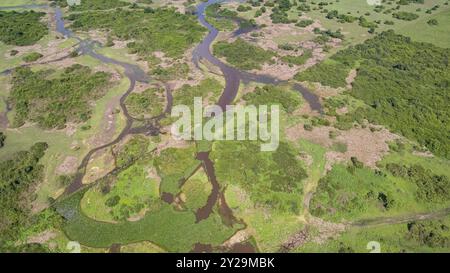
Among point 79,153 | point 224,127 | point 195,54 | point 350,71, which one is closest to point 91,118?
point 79,153

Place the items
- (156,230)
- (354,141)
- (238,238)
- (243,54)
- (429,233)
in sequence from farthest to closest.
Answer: (243,54)
(354,141)
(156,230)
(238,238)
(429,233)

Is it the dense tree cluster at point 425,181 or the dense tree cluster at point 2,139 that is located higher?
the dense tree cluster at point 2,139

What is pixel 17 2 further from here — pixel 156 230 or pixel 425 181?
pixel 425 181

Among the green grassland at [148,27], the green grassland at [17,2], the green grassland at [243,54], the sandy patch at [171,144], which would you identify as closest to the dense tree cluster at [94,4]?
the green grassland at [148,27]

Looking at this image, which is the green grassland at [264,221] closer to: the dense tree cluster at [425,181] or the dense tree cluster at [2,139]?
the dense tree cluster at [425,181]

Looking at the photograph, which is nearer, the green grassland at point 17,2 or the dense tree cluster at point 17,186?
the dense tree cluster at point 17,186

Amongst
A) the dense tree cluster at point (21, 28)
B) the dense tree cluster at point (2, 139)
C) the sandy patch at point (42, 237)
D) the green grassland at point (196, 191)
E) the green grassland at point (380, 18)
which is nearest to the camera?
the sandy patch at point (42, 237)

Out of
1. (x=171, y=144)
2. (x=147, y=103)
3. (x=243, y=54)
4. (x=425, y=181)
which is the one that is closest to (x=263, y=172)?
(x=171, y=144)

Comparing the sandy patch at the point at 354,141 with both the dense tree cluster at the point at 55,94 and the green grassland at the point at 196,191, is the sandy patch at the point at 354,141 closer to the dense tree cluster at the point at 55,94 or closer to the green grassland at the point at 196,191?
the green grassland at the point at 196,191

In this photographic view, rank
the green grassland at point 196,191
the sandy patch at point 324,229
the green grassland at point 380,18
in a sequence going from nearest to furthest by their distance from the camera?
1. the sandy patch at point 324,229
2. the green grassland at point 196,191
3. the green grassland at point 380,18

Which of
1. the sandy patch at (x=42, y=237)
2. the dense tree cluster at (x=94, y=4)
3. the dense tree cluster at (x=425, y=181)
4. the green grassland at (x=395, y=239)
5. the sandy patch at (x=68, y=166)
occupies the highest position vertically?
the dense tree cluster at (x=94, y=4)

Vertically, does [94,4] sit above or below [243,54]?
above
